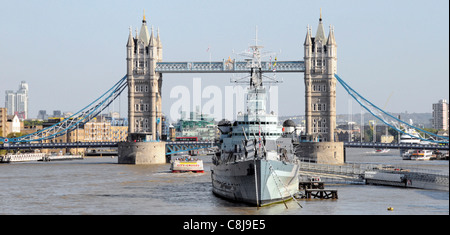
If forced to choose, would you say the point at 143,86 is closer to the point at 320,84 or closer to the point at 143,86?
the point at 143,86

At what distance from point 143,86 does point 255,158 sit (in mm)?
91028

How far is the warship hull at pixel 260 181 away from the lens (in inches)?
1922

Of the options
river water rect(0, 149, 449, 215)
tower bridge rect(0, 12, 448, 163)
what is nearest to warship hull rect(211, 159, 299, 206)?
river water rect(0, 149, 449, 215)

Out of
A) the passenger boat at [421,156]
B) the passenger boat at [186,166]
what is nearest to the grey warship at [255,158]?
the passenger boat at [186,166]

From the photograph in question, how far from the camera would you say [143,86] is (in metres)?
138

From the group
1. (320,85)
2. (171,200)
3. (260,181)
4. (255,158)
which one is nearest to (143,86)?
(320,85)

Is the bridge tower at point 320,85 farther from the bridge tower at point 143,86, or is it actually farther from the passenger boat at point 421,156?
the passenger boat at point 421,156

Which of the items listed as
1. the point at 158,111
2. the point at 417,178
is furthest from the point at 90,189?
the point at 158,111

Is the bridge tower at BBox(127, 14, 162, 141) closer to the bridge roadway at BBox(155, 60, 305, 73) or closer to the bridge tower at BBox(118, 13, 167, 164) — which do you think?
the bridge tower at BBox(118, 13, 167, 164)

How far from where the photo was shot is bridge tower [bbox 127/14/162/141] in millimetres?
137250

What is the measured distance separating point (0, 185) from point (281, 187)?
37330mm

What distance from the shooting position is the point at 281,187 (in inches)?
2040

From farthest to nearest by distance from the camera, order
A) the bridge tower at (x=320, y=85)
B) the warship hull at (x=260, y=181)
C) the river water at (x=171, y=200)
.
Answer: the bridge tower at (x=320, y=85), the river water at (x=171, y=200), the warship hull at (x=260, y=181)
